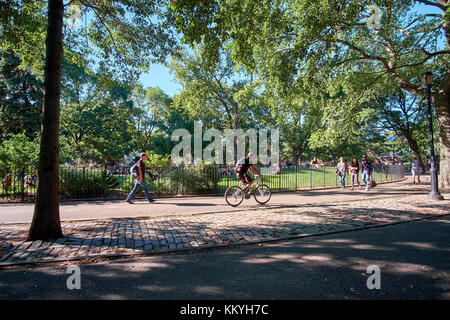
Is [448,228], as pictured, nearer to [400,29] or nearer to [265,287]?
[265,287]

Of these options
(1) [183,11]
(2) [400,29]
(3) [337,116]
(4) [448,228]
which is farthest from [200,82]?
(4) [448,228]

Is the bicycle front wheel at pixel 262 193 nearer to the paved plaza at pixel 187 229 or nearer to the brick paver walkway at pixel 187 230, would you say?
the paved plaza at pixel 187 229

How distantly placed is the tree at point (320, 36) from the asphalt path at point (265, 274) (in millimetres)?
5444

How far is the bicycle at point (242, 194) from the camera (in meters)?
8.55

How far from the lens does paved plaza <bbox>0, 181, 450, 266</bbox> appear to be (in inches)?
164

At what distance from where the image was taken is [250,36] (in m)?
8.09

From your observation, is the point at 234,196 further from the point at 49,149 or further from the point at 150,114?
the point at 150,114

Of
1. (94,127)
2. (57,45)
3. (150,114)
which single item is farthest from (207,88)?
(57,45)

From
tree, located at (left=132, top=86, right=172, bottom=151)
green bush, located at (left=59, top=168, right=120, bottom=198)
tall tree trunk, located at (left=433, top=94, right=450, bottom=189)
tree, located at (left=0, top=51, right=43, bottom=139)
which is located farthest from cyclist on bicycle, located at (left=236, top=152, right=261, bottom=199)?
tree, located at (left=132, top=86, right=172, bottom=151)

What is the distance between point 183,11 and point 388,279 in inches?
260

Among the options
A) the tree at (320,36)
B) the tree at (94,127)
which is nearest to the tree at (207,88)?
Result: the tree at (94,127)

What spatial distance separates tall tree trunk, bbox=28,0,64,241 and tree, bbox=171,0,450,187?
105 inches

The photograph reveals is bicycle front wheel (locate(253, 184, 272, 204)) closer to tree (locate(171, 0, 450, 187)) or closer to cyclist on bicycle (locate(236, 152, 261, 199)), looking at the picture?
cyclist on bicycle (locate(236, 152, 261, 199))

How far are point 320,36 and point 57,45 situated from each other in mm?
8542
